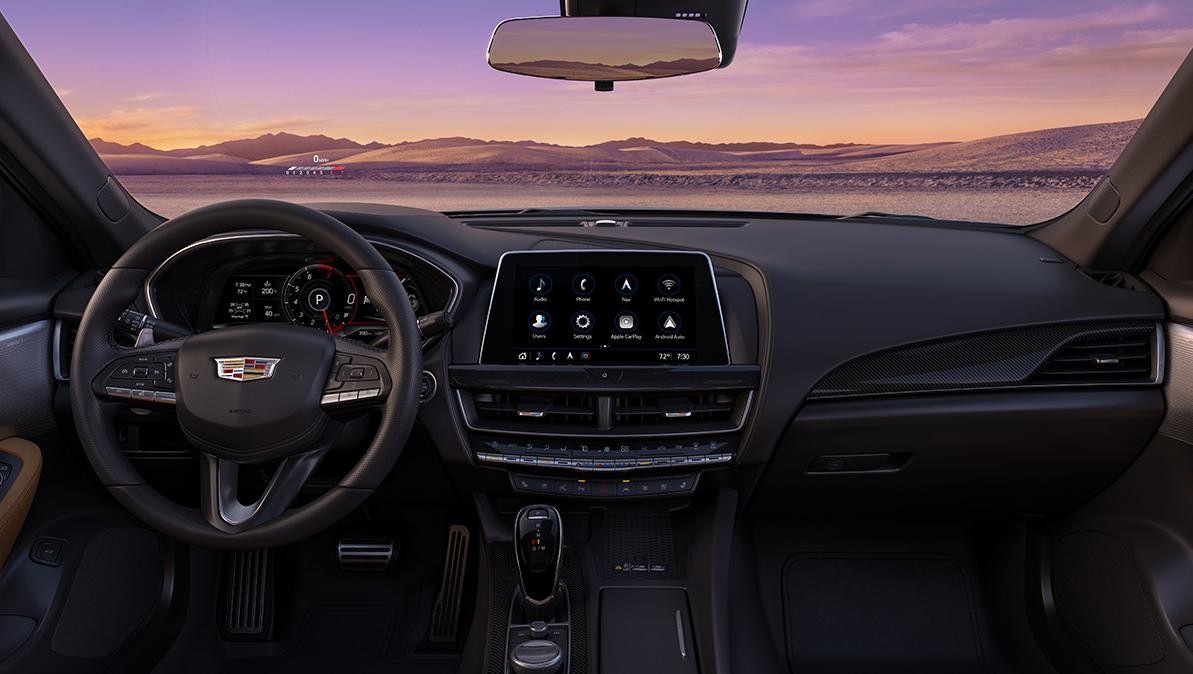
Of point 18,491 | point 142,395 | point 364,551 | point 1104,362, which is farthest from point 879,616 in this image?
point 18,491

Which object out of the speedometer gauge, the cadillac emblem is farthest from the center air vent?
the cadillac emblem

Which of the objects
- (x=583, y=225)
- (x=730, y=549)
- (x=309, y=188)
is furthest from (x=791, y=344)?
(x=309, y=188)

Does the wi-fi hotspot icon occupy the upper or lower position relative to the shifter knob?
upper

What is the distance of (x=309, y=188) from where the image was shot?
304 cm

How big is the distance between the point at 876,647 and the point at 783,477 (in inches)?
29.0

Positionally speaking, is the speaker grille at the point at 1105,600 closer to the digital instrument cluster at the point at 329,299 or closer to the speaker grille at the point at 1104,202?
the speaker grille at the point at 1104,202

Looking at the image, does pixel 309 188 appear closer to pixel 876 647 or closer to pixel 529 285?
pixel 529 285

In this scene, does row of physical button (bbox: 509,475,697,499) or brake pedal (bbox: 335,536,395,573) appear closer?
row of physical button (bbox: 509,475,697,499)

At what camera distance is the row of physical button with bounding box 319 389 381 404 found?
1.93m

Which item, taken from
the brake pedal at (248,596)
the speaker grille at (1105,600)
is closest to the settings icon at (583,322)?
the brake pedal at (248,596)

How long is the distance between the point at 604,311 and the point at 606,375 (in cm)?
19

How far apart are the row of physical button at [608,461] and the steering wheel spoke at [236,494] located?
551mm

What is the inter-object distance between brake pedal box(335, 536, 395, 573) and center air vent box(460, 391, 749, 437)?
0.78m

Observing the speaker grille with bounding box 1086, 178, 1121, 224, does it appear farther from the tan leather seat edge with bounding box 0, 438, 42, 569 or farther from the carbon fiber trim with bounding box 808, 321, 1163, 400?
the tan leather seat edge with bounding box 0, 438, 42, 569
